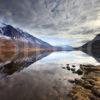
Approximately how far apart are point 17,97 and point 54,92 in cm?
327

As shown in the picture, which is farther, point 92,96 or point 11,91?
point 11,91

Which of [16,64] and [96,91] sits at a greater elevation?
A: [96,91]

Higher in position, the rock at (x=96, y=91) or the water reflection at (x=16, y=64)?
the rock at (x=96, y=91)

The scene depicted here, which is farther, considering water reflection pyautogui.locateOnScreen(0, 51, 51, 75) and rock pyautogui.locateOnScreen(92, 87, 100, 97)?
water reflection pyautogui.locateOnScreen(0, 51, 51, 75)

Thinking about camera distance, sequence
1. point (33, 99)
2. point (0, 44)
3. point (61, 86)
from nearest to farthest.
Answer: point (33, 99) → point (61, 86) → point (0, 44)

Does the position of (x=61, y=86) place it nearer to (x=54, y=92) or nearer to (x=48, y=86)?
(x=48, y=86)

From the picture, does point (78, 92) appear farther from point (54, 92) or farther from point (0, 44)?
point (0, 44)

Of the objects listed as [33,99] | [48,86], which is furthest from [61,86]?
[33,99]

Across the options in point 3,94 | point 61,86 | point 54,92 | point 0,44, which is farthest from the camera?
point 0,44

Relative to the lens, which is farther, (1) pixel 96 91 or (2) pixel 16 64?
(2) pixel 16 64

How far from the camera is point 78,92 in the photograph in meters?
15.9

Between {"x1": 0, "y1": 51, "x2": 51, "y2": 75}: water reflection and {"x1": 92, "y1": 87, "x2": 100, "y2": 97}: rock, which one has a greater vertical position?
{"x1": 92, "y1": 87, "x2": 100, "y2": 97}: rock

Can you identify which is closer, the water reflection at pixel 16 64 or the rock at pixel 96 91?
the rock at pixel 96 91

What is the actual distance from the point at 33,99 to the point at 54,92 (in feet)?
8.59
